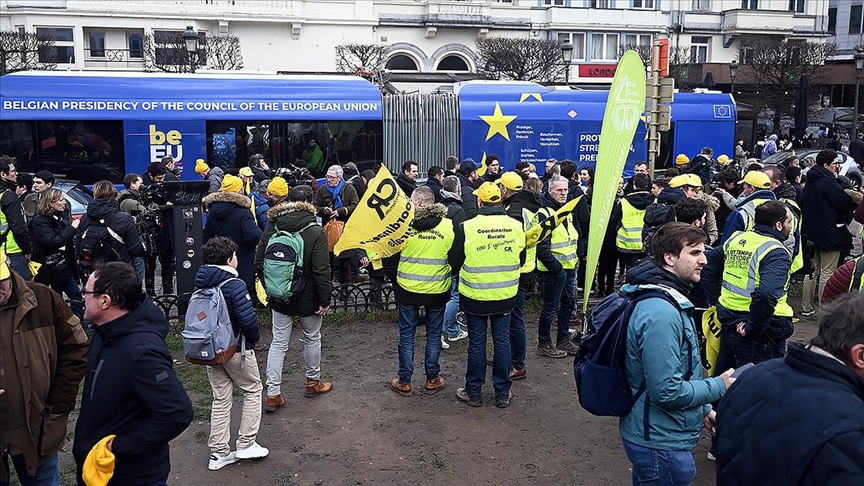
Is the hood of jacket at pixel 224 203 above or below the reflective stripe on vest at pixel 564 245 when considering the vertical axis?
above

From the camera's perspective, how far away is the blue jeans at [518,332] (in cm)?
698

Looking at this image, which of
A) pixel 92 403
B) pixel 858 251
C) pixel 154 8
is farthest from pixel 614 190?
pixel 154 8

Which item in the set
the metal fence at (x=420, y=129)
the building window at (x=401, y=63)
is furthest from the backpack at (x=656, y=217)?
the building window at (x=401, y=63)

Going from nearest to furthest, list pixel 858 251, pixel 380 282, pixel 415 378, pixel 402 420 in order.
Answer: pixel 402 420, pixel 415 378, pixel 380 282, pixel 858 251

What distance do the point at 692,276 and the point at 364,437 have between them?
3238mm

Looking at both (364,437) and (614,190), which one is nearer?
(364,437)

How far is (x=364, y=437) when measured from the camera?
6.15 meters

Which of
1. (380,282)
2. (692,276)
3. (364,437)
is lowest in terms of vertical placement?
(364,437)

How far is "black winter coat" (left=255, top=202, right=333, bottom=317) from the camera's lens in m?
6.48

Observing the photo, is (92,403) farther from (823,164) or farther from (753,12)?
(753,12)

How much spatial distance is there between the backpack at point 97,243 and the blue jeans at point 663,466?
594 cm

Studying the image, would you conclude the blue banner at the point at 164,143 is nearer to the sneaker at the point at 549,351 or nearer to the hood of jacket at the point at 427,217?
the sneaker at the point at 549,351

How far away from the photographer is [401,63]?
134 ft

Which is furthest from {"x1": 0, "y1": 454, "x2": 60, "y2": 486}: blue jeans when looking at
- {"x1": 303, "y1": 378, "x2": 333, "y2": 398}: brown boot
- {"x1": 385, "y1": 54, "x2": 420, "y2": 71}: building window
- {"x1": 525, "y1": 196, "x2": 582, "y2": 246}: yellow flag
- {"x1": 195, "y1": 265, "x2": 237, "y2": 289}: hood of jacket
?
{"x1": 385, "y1": 54, "x2": 420, "y2": 71}: building window
